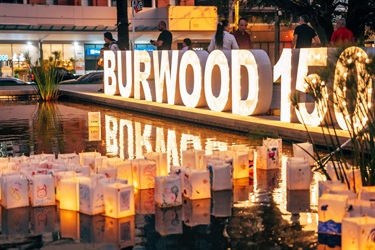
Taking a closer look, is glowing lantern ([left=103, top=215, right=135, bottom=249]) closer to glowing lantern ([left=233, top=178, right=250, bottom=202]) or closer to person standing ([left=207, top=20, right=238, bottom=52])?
glowing lantern ([left=233, top=178, right=250, bottom=202])

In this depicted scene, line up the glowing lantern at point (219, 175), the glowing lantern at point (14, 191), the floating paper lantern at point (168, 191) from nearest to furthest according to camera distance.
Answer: the floating paper lantern at point (168, 191)
the glowing lantern at point (14, 191)
the glowing lantern at point (219, 175)

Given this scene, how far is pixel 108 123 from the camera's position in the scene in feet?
56.6

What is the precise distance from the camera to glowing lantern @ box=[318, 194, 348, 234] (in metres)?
6.66

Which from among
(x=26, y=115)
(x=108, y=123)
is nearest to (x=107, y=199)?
(x=108, y=123)

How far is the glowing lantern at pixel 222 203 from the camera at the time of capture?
7.65 m

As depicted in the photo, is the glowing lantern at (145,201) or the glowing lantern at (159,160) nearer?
the glowing lantern at (145,201)

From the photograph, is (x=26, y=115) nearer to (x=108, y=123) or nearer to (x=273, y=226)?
(x=108, y=123)

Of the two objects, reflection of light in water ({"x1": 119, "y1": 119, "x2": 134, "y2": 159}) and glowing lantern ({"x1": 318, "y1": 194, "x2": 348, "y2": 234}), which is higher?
glowing lantern ({"x1": 318, "y1": 194, "x2": 348, "y2": 234})

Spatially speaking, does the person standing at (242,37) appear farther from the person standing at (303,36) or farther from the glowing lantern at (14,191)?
the glowing lantern at (14,191)

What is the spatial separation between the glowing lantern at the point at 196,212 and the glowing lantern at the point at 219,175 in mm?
525

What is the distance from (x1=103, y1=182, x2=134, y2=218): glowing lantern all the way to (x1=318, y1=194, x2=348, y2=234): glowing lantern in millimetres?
1895

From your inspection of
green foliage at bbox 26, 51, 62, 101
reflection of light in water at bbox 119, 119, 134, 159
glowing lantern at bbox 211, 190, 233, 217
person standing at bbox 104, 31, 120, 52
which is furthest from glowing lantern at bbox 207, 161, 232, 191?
person standing at bbox 104, 31, 120, 52

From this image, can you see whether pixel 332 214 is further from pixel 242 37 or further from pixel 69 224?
pixel 242 37

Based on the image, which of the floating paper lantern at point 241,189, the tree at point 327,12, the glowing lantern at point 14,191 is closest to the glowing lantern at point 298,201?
the floating paper lantern at point 241,189
